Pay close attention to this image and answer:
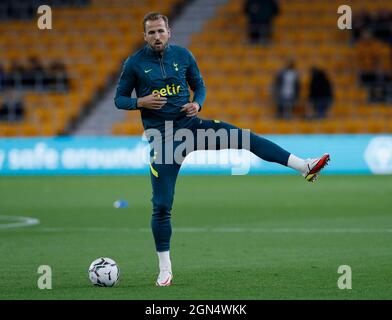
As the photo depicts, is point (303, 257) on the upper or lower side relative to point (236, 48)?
lower

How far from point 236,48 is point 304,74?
230 centimetres

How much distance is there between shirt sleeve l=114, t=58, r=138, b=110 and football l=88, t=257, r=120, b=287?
1391 millimetres

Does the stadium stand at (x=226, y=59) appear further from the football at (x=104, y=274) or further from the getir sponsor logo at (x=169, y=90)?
the football at (x=104, y=274)

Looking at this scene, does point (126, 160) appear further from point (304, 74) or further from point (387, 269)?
point (387, 269)

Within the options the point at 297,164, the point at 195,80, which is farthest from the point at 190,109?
the point at 297,164

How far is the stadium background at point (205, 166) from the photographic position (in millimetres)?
9625

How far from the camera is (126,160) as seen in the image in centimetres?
2402

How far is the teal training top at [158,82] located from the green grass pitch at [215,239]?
57.0 inches

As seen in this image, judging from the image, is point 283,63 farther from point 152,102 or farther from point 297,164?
point 152,102

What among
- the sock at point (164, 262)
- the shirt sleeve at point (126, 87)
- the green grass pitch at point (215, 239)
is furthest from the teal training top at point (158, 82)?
the green grass pitch at point (215, 239)

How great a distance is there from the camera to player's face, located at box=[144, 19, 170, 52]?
8.68m

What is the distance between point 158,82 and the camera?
886 cm

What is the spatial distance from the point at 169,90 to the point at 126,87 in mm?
381

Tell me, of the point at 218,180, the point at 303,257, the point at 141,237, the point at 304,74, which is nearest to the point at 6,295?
the point at 303,257
